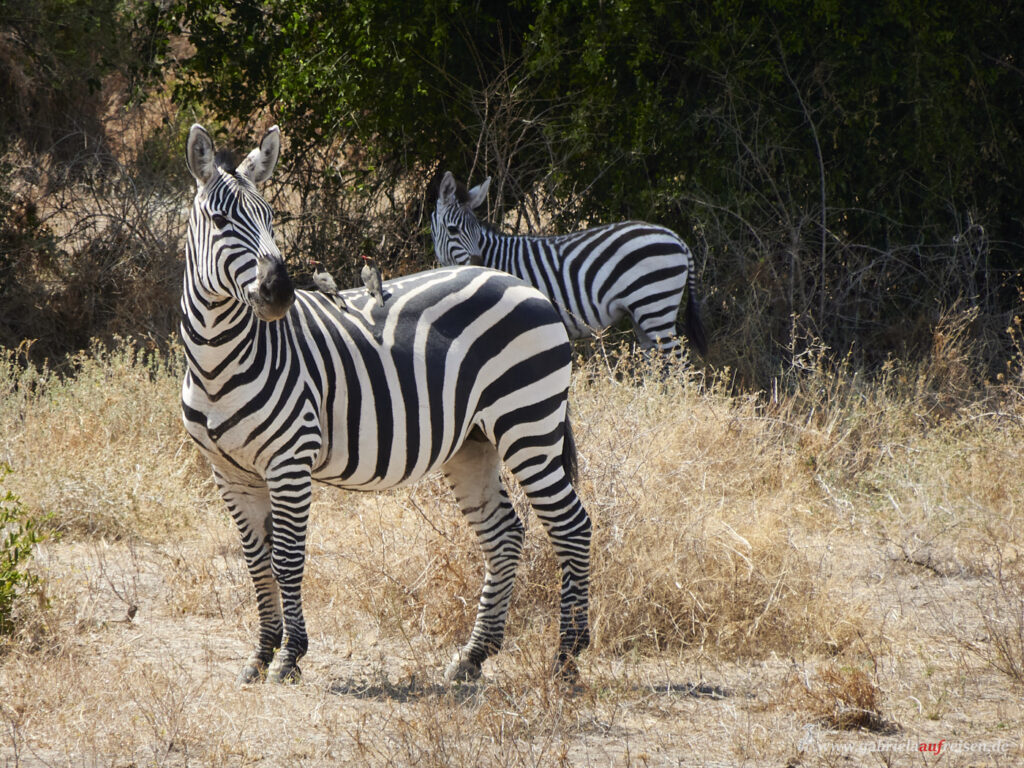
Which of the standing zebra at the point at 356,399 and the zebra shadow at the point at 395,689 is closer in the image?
the standing zebra at the point at 356,399

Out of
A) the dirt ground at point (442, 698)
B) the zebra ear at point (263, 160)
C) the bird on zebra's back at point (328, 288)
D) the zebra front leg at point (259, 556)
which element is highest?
the zebra ear at point (263, 160)

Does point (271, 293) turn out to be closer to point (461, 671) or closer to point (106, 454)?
point (461, 671)

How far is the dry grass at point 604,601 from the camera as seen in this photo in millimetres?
3730

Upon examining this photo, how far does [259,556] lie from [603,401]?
2.29m

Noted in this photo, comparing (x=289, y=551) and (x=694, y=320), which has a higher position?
(x=694, y=320)

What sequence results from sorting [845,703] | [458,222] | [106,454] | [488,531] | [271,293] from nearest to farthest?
[271,293] < [845,703] < [488,531] < [106,454] < [458,222]

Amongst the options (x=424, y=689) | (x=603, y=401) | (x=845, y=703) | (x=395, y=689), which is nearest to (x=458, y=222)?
(x=603, y=401)

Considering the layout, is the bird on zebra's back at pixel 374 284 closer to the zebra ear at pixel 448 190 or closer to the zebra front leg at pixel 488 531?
the zebra front leg at pixel 488 531

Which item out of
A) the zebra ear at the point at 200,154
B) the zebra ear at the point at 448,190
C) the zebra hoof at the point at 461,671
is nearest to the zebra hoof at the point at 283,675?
the zebra hoof at the point at 461,671

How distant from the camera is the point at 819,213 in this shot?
32.3 ft

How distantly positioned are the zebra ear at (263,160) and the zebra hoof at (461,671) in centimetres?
209

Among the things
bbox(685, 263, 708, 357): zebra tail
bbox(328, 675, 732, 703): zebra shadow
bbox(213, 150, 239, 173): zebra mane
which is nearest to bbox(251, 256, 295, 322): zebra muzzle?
bbox(213, 150, 239, 173): zebra mane

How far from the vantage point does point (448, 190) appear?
30.3 feet

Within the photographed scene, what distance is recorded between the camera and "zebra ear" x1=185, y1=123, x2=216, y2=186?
4.00 m
